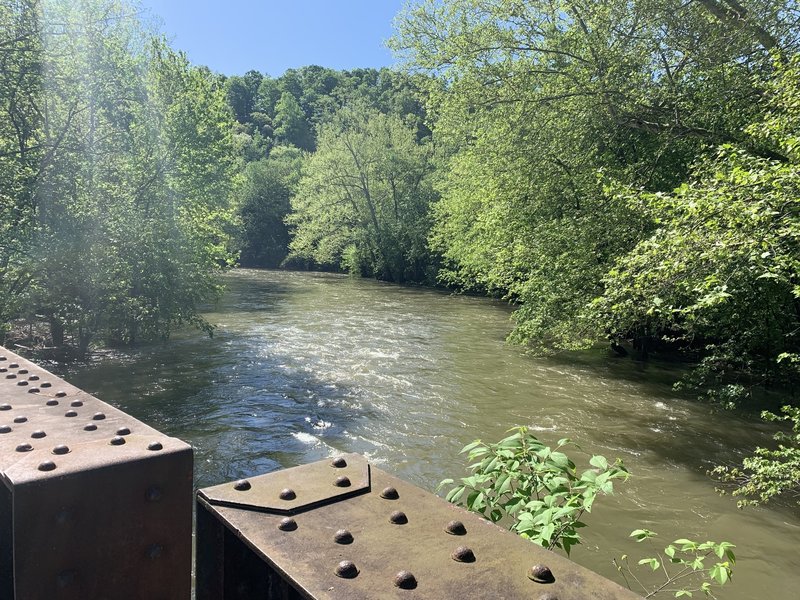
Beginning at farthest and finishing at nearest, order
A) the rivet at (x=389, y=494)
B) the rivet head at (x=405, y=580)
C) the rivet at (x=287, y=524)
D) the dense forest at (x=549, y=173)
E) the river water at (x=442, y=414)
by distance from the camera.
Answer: the dense forest at (x=549, y=173), the river water at (x=442, y=414), the rivet at (x=389, y=494), the rivet at (x=287, y=524), the rivet head at (x=405, y=580)

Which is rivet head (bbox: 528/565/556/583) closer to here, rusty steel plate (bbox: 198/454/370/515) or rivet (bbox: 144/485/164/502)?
rusty steel plate (bbox: 198/454/370/515)

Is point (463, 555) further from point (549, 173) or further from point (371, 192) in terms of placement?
point (371, 192)

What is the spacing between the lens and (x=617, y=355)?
51.5ft

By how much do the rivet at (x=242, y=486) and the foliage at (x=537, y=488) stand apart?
4.75 ft

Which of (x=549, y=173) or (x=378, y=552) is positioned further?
(x=549, y=173)

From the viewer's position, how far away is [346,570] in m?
1.17

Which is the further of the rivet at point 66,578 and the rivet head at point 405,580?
the rivet at point 66,578

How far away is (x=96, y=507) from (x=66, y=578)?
7.3 inches

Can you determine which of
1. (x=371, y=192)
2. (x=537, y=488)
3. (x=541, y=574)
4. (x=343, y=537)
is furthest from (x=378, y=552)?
(x=371, y=192)

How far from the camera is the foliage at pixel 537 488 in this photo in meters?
2.65

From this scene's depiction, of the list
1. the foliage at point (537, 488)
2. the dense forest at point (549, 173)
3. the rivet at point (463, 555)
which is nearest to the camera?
the rivet at point (463, 555)

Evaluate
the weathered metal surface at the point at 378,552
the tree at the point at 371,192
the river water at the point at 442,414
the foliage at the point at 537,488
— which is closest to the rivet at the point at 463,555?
the weathered metal surface at the point at 378,552

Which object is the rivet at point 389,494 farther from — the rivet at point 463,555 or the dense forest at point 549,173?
the dense forest at point 549,173

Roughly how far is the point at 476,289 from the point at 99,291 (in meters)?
21.7
